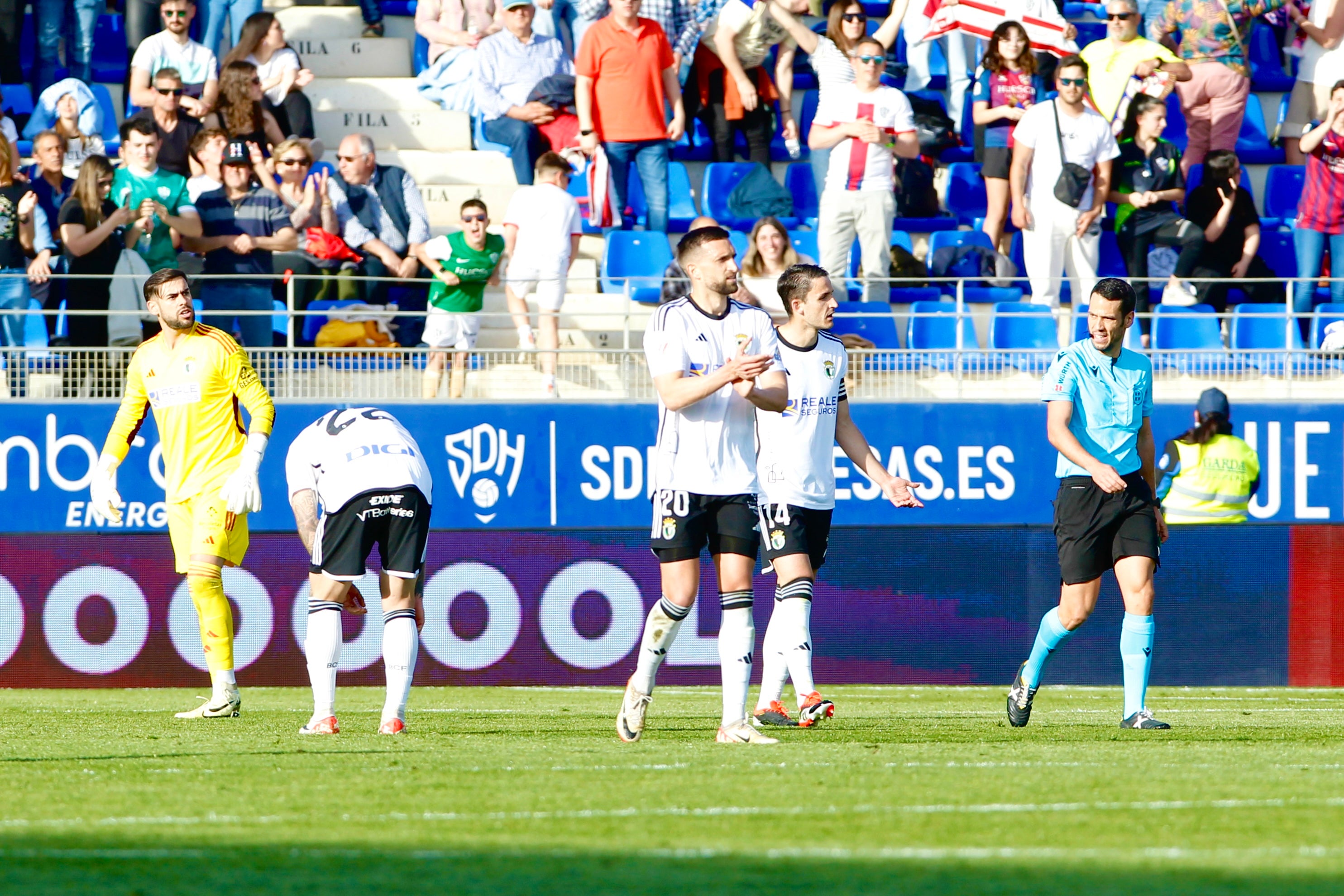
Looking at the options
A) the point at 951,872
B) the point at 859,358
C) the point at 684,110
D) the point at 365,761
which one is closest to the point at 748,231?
the point at 684,110

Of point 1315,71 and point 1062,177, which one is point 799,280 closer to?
point 1062,177

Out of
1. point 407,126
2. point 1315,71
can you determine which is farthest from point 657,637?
point 1315,71

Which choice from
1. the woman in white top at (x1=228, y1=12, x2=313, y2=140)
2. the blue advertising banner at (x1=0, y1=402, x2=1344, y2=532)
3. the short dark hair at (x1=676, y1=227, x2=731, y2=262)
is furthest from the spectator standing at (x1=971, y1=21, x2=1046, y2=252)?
the short dark hair at (x1=676, y1=227, x2=731, y2=262)

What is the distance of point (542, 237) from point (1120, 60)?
19.7 ft

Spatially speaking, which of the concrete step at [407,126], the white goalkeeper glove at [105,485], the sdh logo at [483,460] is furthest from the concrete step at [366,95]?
the white goalkeeper glove at [105,485]

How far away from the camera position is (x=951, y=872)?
4602 mm

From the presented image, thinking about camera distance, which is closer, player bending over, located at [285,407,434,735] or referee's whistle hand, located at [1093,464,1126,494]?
player bending over, located at [285,407,434,735]

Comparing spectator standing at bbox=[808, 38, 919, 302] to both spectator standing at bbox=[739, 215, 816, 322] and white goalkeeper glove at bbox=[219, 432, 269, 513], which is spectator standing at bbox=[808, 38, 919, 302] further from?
white goalkeeper glove at bbox=[219, 432, 269, 513]

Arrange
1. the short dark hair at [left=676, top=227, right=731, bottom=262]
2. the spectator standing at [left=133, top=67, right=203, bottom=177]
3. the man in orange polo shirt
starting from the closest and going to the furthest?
the short dark hair at [left=676, top=227, right=731, bottom=262], the spectator standing at [left=133, top=67, right=203, bottom=177], the man in orange polo shirt

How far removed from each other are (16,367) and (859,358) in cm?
616

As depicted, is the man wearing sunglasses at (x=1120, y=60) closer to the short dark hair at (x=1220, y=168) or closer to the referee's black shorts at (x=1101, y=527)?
the short dark hair at (x=1220, y=168)

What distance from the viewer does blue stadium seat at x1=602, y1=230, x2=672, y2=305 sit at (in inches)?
635

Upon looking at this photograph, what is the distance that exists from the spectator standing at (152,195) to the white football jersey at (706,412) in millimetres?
7739

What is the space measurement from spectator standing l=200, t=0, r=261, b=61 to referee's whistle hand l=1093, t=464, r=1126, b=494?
11.2 m
